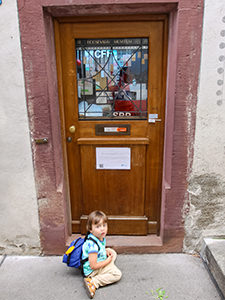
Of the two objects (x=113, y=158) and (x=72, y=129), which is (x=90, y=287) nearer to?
(x=113, y=158)

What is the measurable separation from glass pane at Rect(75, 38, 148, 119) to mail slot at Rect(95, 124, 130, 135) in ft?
0.33

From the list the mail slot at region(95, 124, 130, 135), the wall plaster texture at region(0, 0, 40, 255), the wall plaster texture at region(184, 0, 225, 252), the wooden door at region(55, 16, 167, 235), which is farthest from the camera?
the mail slot at region(95, 124, 130, 135)

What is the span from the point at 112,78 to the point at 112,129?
1.88 ft

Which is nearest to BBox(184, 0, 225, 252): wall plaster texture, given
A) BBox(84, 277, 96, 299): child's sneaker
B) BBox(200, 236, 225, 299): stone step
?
BBox(200, 236, 225, 299): stone step

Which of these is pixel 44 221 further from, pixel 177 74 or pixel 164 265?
pixel 177 74

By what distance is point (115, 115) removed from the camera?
2854mm

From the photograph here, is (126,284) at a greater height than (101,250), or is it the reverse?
(101,250)

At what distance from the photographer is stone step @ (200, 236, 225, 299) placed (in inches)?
96.3

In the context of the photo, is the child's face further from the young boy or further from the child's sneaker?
the child's sneaker

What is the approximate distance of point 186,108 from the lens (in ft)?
8.41

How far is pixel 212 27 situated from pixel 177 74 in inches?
20.7

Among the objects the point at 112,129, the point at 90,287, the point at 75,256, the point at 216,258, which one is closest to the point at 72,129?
the point at 112,129

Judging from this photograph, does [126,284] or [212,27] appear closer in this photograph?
[212,27]

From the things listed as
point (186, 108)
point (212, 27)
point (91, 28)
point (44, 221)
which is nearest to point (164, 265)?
point (44, 221)
